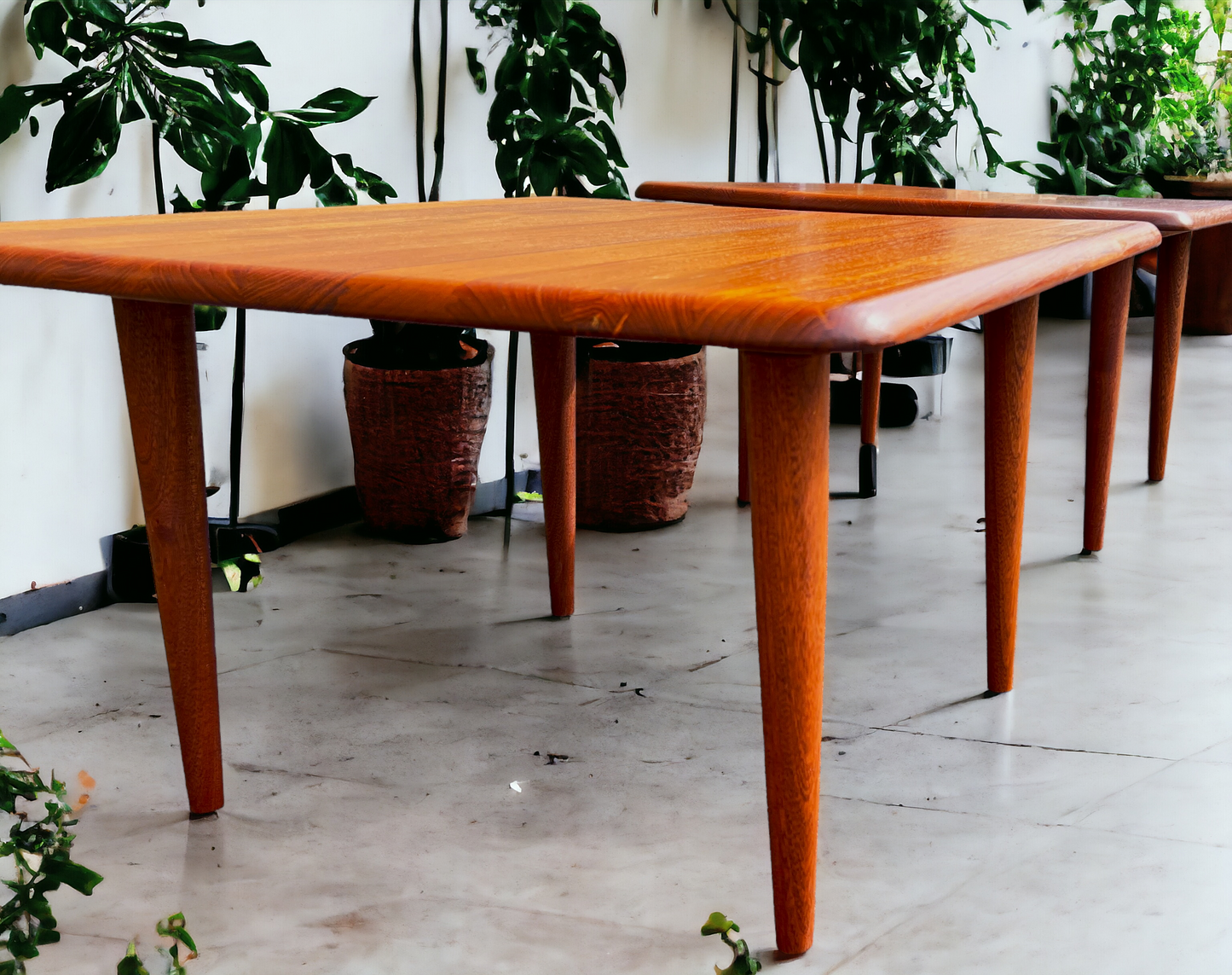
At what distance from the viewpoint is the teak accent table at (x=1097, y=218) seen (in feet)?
7.32

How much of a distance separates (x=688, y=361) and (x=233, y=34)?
0.96 meters

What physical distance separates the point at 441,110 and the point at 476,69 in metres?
0.15

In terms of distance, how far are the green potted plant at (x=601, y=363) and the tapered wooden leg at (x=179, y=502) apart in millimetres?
1175

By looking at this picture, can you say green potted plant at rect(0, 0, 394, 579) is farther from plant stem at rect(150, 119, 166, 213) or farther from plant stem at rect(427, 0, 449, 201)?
plant stem at rect(427, 0, 449, 201)

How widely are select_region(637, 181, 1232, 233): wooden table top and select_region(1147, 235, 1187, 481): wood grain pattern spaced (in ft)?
0.31

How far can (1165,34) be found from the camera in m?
5.56

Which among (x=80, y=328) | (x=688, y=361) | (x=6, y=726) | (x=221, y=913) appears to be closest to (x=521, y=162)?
(x=688, y=361)

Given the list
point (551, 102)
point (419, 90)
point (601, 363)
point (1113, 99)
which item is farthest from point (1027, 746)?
point (1113, 99)

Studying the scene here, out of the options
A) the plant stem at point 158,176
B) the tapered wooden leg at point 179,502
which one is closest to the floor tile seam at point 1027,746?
the tapered wooden leg at point 179,502

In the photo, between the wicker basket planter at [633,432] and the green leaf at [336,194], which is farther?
the wicker basket planter at [633,432]

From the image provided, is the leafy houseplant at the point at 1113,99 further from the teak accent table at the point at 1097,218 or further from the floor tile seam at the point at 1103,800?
the floor tile seam at the point at 1103,800

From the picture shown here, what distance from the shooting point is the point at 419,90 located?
2.60 metres

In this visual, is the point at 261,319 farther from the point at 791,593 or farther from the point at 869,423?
the point at 791,593

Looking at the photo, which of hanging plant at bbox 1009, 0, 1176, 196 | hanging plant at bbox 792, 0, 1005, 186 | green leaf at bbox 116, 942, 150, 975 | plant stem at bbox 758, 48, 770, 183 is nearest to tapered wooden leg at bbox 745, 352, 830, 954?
green leaf at bbox 116, 942, 150, 975
